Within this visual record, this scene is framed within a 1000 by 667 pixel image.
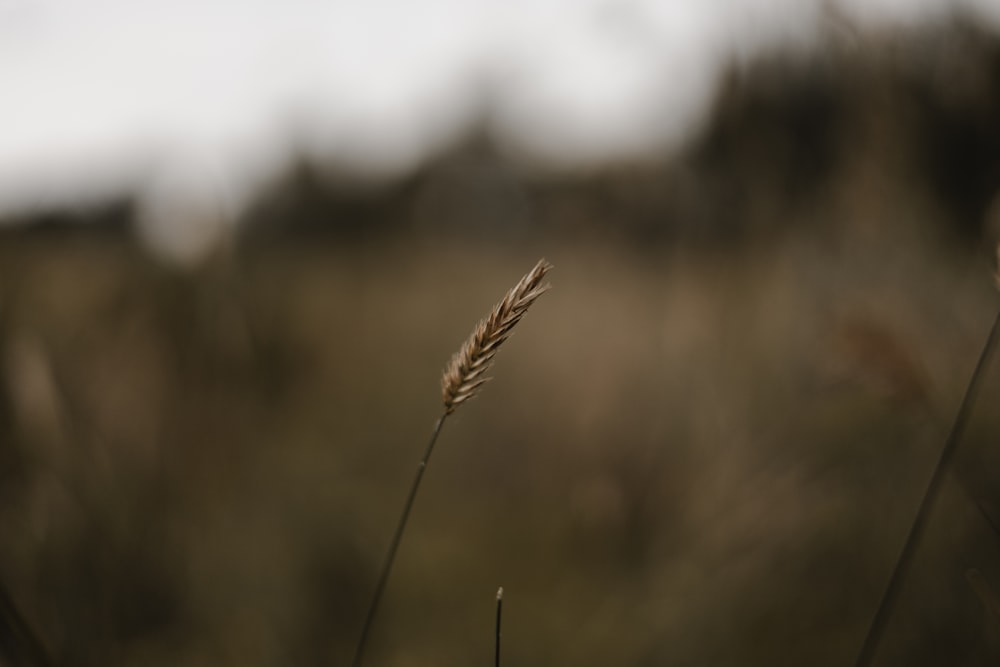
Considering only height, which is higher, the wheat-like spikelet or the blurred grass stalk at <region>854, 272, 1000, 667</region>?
the wheat-like spikelet

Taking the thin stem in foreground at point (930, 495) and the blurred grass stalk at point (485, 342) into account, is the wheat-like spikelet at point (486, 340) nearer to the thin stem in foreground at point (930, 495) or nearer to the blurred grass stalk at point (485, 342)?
the blurred grass stalk at point (485, 342)

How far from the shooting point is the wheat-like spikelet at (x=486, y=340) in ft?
1.27

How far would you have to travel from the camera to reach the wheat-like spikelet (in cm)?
39

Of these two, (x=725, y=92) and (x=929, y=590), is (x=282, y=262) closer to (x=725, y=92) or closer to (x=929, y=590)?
(x=725, y=92)

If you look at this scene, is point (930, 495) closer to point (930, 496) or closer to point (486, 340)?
point (930, 496)

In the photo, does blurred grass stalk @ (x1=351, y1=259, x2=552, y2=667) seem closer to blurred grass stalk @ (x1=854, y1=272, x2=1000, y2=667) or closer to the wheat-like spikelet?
the wheat-like spikelet

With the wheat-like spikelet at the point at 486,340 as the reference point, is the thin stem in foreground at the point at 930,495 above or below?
below

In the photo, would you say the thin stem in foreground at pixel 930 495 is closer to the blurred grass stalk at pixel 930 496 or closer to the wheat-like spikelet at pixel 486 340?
the blurred grass stalk at pixel 930 496

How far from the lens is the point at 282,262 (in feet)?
9.05

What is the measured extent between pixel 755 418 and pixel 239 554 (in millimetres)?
1152

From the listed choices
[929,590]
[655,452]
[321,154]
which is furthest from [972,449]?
[321,154]

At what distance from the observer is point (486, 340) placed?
0.40 metres

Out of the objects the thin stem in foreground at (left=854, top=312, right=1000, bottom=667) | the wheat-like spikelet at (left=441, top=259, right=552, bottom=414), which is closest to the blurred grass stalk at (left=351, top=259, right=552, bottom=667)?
the wheat-like spikelet at (left=441, top=259, right=552, bottom=414)

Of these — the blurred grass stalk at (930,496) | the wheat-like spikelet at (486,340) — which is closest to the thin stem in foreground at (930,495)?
the blurred grass stalk at (930,496)
